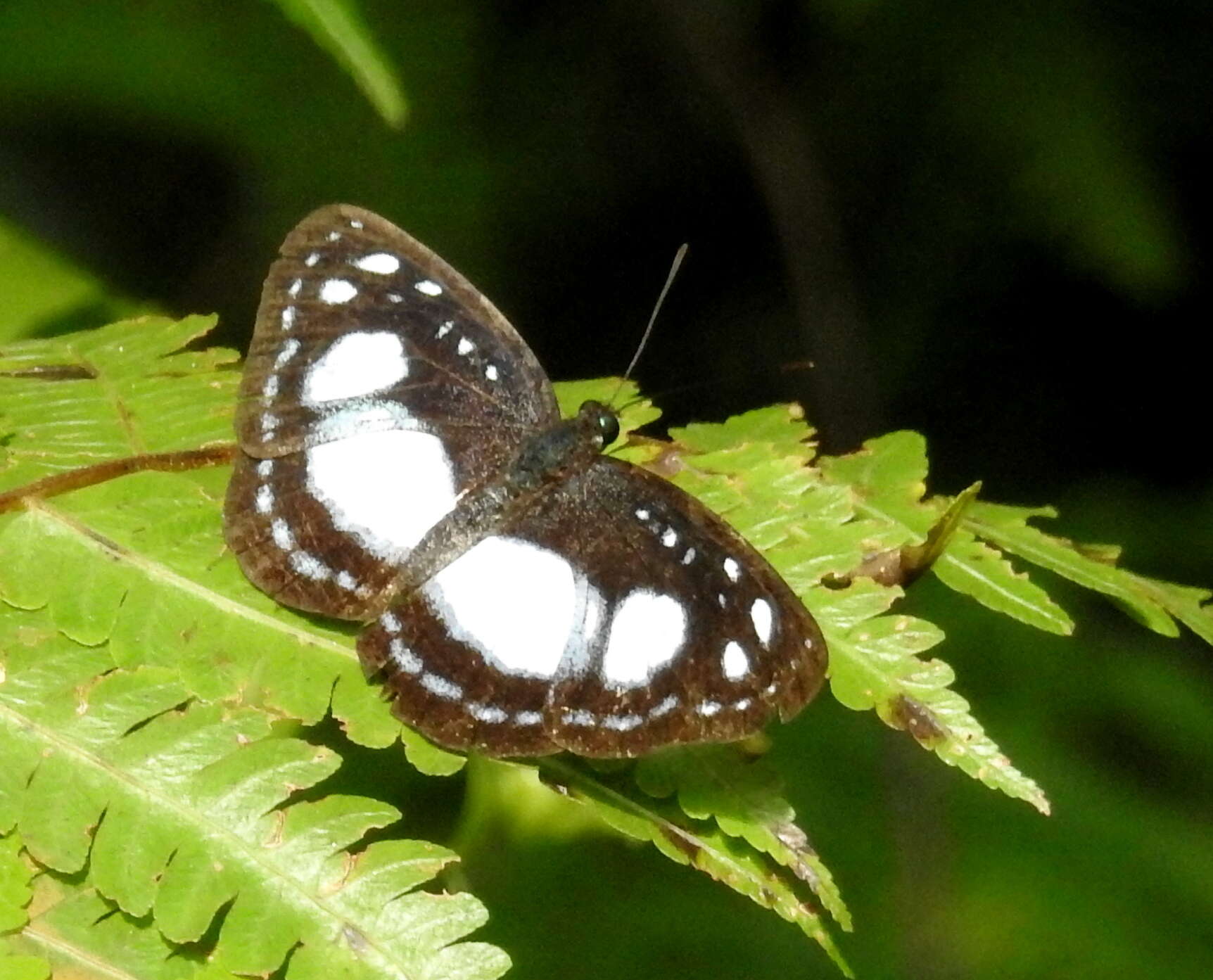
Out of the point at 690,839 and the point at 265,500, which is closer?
the point at 690,839

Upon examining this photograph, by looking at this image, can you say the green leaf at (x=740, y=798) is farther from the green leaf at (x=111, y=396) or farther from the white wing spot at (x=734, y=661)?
the green leaf at (x=111, y=396)

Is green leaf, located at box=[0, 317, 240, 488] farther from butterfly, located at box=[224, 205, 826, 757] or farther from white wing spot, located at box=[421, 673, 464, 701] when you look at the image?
white wing spot, located at box=[421, 673, 464, 701]

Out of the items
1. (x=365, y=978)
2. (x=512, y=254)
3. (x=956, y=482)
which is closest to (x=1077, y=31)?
(x=956, y=482)

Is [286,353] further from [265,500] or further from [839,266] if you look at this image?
[839,266]

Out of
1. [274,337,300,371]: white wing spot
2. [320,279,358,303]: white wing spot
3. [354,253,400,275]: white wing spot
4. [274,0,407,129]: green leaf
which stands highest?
[274,0,407,129]: green leaf

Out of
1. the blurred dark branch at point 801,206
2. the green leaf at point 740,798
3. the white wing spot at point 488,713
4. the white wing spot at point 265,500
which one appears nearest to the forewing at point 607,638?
the white wing spot at point 488,713

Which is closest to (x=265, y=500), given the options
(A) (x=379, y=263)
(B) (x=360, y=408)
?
(B) (x=360, y=408)

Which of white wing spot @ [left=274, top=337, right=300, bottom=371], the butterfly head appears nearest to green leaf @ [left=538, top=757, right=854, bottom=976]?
the butterfly head
